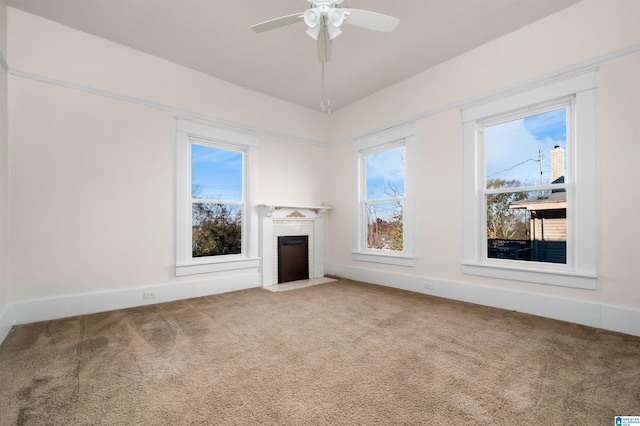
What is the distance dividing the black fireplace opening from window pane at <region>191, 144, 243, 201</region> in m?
1.13

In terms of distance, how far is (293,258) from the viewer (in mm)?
5027

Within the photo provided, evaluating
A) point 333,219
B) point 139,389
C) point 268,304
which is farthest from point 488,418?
point 333,219

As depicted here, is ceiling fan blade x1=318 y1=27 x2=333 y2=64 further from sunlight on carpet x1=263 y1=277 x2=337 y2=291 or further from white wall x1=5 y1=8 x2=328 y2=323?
sunlight on carpet x1=263 y1=277 x2=337 y2=291

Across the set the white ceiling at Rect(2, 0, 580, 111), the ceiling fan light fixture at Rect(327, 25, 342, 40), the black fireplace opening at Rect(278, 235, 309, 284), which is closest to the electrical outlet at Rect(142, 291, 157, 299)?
the black fireplace opening at Rect(278, 235, 309, 284)

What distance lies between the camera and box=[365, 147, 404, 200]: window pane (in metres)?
4.53

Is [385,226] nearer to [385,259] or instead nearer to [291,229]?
[385,259]

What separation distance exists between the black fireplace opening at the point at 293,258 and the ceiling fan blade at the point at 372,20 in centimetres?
339

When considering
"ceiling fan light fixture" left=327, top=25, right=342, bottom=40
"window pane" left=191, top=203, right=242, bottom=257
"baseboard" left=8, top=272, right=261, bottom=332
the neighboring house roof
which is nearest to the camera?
"ceiling fan light fixture" left=327, top=25, right=342, bottom=40

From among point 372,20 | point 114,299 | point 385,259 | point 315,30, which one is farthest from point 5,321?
point 385,259

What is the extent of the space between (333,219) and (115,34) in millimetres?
4058

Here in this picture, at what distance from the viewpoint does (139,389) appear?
5.68 feet

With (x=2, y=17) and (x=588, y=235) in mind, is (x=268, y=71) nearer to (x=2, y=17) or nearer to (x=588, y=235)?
(x=2, y=17)

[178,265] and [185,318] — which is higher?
[178,265]

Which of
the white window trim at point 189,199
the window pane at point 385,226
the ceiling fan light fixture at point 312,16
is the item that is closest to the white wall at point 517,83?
the window pane at point 385,226
